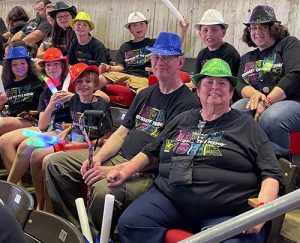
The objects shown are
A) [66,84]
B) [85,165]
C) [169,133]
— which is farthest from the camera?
[66,84]

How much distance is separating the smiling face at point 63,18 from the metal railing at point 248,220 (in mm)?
3936

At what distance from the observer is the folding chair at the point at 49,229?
54.9 inches

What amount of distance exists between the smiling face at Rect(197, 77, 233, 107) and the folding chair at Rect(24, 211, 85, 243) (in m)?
0.98

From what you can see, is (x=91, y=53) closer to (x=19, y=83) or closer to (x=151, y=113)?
(x=19, y=83)

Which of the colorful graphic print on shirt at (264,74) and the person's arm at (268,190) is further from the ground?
the colorful graphic print on shirt at (264,74)

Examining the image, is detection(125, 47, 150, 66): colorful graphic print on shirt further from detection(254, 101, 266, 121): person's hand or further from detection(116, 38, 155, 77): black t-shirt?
detection(254, 101, 266, 121): person's hand

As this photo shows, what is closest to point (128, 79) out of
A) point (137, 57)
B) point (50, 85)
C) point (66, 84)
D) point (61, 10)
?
point (137, 57)

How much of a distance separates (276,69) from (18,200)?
1690 millimetres

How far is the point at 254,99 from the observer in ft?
8.49

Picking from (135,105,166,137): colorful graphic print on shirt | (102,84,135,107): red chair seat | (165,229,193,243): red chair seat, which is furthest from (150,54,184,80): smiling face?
(102,84,135,107): red chair seat

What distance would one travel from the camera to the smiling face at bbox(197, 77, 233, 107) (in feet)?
7.05

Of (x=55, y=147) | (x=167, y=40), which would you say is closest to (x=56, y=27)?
(x=55, y=147)

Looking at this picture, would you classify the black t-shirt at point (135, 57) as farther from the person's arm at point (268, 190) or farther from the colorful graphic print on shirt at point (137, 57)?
the person's arm at point (268, 190)

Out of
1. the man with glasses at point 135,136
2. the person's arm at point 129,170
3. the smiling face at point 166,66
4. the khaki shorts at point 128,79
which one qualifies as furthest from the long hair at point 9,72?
the person's arm at point 129,170
